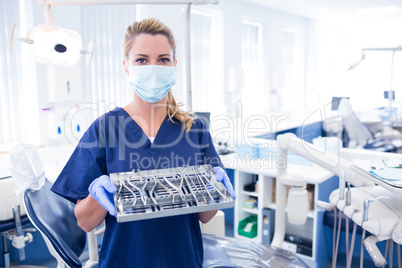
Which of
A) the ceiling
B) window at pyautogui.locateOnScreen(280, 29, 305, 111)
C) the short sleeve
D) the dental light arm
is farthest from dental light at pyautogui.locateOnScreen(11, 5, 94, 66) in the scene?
window at pyautogui.locateOnScreen(280, 29, 305, 111)

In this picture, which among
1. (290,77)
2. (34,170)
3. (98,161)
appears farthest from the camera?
(290,77)

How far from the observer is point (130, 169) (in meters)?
1.07

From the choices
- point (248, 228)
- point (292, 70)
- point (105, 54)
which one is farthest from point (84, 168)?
point (292, 70)

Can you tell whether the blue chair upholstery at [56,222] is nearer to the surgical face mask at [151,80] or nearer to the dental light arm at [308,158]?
the surgical face mask at [151,80]

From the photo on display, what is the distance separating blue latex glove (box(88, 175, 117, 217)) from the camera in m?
0.88

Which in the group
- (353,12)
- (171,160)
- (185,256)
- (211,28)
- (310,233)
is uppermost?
(353,12)

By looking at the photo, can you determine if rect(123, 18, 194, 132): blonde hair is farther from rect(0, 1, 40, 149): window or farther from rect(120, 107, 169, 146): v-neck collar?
rect(0, 1, 40, 149): window

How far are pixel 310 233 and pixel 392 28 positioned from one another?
245 inches

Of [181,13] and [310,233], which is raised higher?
[181,13]

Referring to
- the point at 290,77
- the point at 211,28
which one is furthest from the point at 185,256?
the point at 290,77

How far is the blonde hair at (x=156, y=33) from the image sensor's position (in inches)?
43.0

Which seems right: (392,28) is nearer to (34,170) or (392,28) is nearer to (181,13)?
(181,13)

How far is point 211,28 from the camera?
471cm

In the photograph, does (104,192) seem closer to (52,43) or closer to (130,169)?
(130,169)
